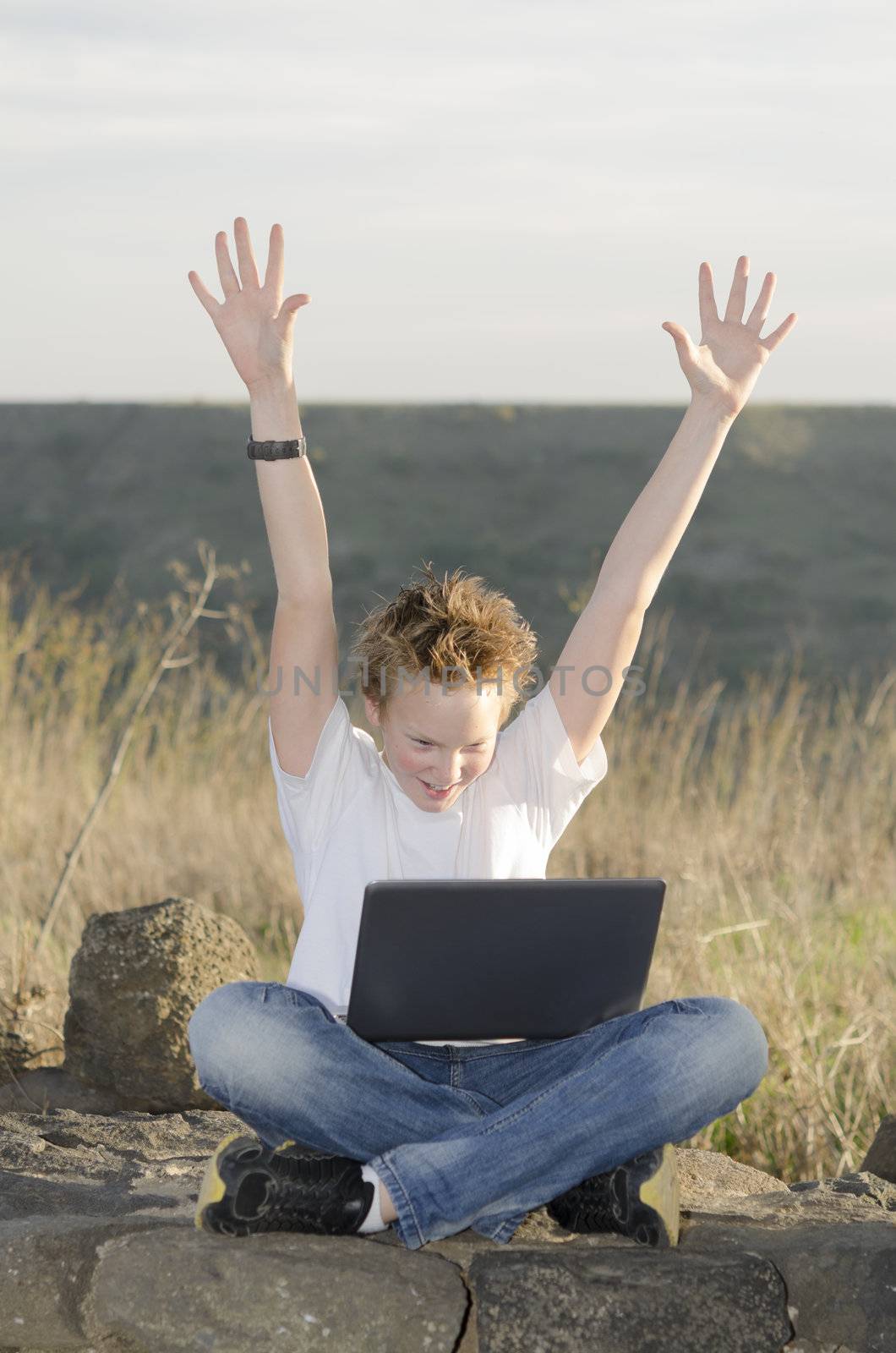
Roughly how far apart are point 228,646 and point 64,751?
12081 mm

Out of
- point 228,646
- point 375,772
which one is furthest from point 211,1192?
point 228,646

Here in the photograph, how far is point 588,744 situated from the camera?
2705 millimetres

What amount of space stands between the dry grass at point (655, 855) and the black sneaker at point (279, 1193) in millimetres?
1315

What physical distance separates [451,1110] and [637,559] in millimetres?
998

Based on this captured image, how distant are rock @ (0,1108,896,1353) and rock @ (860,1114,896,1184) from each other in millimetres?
492

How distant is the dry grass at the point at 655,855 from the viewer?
378cm

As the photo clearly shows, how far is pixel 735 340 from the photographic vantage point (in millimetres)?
2824

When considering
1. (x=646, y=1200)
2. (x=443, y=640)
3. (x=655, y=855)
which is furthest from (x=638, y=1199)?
(x=655, y=855)

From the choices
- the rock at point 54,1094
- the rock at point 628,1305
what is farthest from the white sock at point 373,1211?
the rock at point 54,1094

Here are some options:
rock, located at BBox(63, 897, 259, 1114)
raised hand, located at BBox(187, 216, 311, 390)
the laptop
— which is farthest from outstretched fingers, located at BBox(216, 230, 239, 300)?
rock, located at BBox(63, 897, 259, 1114)

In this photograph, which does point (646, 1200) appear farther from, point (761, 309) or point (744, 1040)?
point (761, 309)

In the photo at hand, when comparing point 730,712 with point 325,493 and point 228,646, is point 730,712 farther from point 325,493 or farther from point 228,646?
point 325,493

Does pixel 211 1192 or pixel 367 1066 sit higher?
pixel 367 1066

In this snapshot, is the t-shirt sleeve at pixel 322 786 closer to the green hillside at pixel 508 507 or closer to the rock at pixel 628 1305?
the rock at pixel 628 1305
